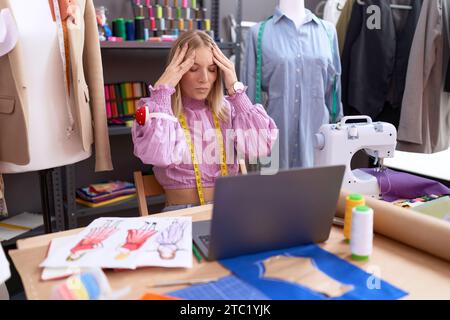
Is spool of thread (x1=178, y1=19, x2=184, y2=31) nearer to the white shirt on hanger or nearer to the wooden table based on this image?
the white shirt on hanger

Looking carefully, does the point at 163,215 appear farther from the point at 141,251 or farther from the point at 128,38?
the point at 128,38

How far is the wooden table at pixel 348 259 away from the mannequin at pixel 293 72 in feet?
4.84

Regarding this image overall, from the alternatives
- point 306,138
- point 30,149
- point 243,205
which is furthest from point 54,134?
point 306,138

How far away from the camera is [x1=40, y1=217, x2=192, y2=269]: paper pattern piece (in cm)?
101

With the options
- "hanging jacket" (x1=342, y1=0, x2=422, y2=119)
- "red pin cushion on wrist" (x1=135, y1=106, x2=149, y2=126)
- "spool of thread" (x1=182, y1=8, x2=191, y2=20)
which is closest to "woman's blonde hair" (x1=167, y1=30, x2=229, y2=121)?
"red pin cushion on wrist" (x1=135, y1=106, x2=149, y2=126)

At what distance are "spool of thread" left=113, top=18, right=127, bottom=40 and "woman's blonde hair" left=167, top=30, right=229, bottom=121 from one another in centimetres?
75

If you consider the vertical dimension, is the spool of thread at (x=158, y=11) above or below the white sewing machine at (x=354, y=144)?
above

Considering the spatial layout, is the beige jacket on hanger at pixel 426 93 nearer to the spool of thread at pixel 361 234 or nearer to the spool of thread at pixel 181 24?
the spool of thread at pixel 181 24

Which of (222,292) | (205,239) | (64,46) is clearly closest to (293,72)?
(64,46)

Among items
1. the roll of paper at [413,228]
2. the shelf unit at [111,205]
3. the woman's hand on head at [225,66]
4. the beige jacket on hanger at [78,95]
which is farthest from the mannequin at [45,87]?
the roll of paper at [413,228]

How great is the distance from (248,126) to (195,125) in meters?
0.24

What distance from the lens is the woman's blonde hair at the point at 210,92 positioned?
1857mm

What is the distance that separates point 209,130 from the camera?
1.92 m

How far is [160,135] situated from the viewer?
1737 mm
